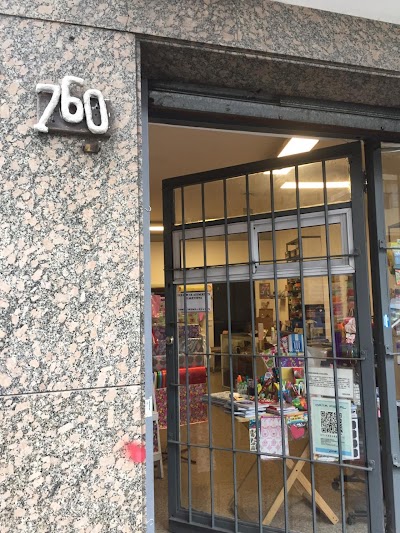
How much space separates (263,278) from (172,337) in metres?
0.81

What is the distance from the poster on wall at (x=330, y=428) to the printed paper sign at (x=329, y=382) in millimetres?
45

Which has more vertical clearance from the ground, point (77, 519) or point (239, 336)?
point (239, 336)

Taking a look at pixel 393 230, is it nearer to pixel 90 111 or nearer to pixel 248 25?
pixel 248 25

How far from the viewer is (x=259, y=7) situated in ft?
6.27

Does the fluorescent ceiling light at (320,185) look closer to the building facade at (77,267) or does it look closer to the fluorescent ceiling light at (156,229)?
the building facade at (77,267)

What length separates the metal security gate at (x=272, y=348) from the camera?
255cm

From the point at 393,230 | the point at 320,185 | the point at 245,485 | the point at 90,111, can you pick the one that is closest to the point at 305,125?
the point at 320,185

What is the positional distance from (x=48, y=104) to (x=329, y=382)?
2158mm

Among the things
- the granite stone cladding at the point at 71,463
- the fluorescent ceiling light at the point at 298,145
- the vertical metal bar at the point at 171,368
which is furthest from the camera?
the fluorescent ceiling light at the point at 298,145

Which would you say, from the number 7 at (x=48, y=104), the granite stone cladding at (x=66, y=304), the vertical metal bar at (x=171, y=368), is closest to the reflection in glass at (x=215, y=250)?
the vertical metal bar at (x=171, y=368)

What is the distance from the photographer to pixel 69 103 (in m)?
1.62

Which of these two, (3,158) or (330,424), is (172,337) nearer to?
(330,424)

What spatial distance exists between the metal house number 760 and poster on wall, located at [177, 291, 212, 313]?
1597 millimetres

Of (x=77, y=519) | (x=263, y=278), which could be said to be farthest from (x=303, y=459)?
(x=77, y=519)
